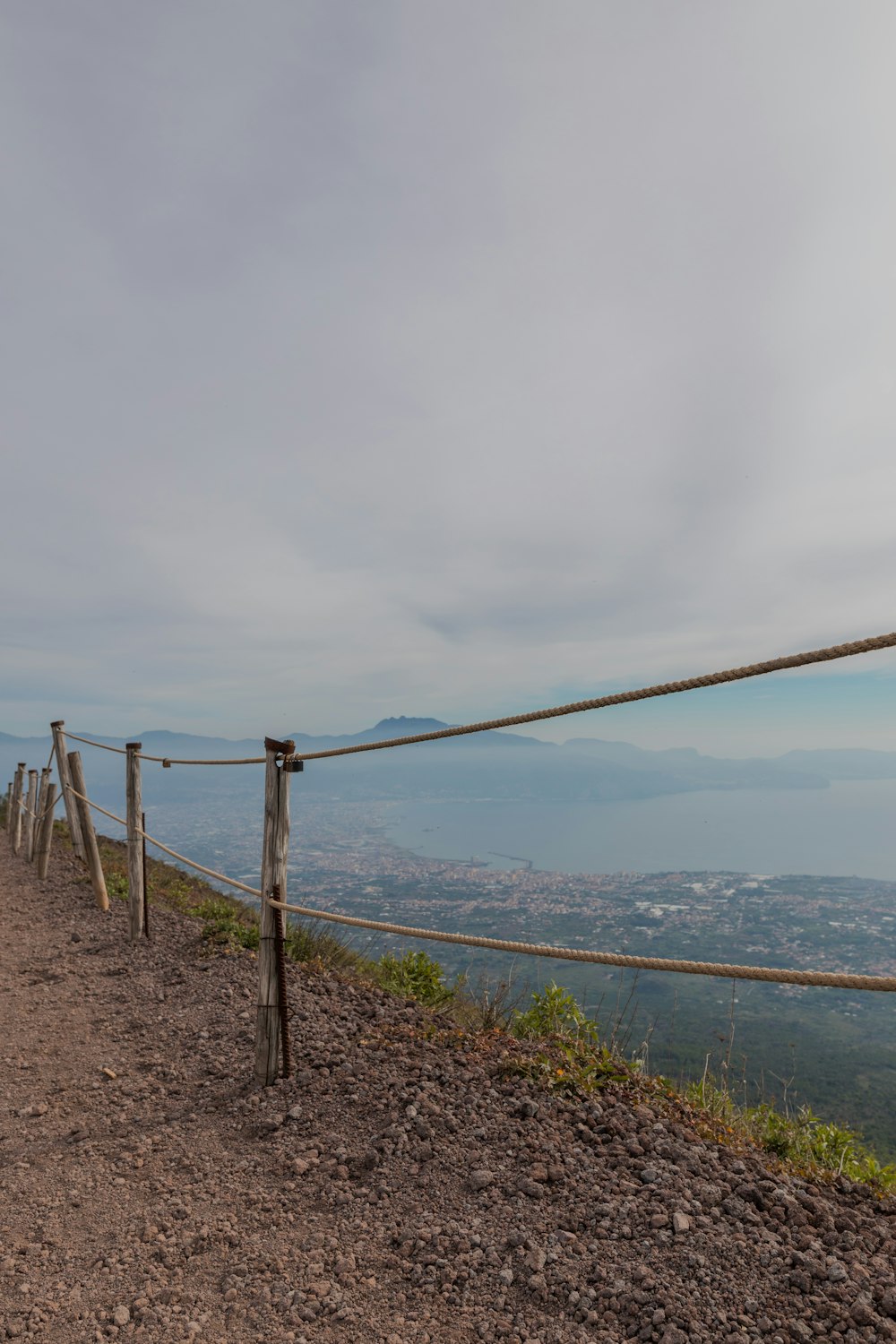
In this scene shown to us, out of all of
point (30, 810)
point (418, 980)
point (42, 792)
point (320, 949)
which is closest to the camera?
point (418, 980)

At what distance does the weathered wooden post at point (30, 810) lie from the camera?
11.4m

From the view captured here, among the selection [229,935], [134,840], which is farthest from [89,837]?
[229,935]

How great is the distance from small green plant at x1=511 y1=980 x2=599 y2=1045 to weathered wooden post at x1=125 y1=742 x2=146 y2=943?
3.74 m

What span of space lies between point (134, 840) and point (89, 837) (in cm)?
240

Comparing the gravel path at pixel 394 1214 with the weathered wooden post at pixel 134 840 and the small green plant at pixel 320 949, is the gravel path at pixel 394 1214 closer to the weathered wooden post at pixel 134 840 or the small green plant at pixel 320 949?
the small green plant at pixel 320 949

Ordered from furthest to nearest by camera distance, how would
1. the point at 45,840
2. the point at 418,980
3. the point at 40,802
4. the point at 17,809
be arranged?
the point at 17,809 → the point at 40,802 → the point at 45,840 → the point at 418,980

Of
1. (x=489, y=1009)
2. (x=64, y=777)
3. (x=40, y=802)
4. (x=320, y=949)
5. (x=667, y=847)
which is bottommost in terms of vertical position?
→ (x=667, y=847)

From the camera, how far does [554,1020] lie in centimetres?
398

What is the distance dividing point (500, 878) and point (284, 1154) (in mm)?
64250

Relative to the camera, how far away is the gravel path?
1.96 m

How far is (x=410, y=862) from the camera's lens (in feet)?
245

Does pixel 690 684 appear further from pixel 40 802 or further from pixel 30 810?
pixel 30 810

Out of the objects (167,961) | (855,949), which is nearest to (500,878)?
(855,949)

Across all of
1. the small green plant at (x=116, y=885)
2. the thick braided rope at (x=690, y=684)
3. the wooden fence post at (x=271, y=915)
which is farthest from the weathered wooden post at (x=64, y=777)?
the thick braided rope at (x=690, y=684)
